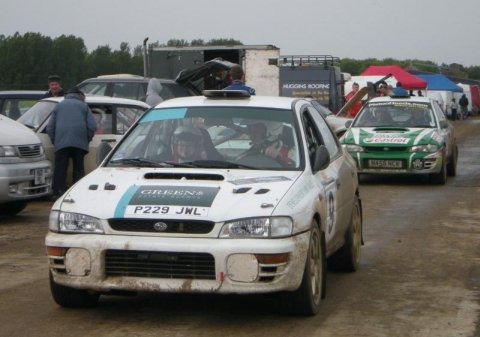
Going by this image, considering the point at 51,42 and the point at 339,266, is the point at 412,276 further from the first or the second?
the point at 51,42

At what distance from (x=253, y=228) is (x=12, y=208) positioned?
753 cm

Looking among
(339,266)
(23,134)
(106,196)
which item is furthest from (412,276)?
(23,134)

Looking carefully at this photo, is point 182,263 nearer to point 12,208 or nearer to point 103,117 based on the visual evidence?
point 12,208

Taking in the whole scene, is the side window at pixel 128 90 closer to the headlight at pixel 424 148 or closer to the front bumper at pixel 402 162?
the front bumper at pixel 402 162

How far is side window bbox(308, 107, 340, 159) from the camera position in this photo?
8.73 metres

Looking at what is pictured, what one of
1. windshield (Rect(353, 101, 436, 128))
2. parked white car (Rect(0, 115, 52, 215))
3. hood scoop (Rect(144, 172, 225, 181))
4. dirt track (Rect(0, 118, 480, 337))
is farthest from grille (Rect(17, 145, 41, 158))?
windshield (Rect(353, 101, 436, 128))

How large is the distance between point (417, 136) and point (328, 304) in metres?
10.8

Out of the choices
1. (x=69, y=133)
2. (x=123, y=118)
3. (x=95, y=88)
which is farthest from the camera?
(x=95, y=88)

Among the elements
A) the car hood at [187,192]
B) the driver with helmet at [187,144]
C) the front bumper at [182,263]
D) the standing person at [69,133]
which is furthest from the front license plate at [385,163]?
the front bumper at [182,263]

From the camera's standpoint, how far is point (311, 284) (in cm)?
704

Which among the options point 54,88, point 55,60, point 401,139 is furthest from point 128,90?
point 55,60

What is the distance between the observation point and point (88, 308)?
7.38 m

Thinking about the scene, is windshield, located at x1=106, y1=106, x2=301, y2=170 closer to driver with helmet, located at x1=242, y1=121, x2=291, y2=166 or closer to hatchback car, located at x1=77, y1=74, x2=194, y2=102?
driver with helmet, located at x1=242, y1=121, x2=291, y2=166

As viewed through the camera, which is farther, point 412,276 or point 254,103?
point 412,276
